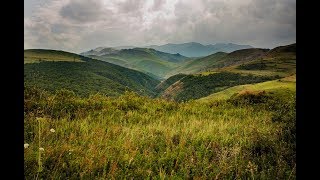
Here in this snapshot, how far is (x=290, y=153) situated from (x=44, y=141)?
485cm

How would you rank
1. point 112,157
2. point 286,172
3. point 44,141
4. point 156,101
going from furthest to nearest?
point 156,101
point 44,141
point 112,157
point 286,172

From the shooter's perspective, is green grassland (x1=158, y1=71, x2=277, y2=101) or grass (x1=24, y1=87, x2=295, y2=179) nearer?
grass (x1=24, y1=87, x2=295, y2=179)

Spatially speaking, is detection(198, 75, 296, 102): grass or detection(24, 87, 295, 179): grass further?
detection(198, 75, 296, 102): grass

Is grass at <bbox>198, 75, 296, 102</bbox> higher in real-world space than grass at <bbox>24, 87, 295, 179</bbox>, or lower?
higher

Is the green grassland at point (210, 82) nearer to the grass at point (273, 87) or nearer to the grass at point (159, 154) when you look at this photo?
the grass at point (273, 87)

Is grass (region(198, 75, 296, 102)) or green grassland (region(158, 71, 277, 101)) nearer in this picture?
grass (region(198, 75, 296, 102))

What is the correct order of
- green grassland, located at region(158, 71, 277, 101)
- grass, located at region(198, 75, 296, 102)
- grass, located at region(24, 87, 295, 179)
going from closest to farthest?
grass, located at region(24, 87, 295, 179) → grass, located at region(198, 75, 296, 102) → green grassland, located at region(158, 71, 277, 101)

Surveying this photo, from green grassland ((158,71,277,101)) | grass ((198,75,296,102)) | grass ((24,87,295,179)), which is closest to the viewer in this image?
grass ((24,87,295,179))

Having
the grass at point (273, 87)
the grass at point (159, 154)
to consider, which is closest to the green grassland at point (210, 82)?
the grass at point (273, 87)

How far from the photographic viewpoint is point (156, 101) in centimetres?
1528

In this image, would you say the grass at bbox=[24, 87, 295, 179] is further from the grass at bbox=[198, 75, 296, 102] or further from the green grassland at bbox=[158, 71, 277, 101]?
the green grassland at bbox=[158, 71, 277, 101]

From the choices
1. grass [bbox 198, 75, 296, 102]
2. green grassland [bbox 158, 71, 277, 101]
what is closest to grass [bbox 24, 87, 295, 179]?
grass [bbox 198, 75, 296, 102]
